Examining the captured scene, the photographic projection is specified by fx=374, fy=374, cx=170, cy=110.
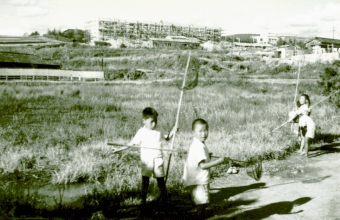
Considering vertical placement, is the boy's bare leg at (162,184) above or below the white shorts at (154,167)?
below

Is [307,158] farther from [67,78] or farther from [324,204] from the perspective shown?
[67,78]

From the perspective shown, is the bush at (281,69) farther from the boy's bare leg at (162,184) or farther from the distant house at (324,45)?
the boy's bare leg at (162,184)

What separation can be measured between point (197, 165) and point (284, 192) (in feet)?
7.38

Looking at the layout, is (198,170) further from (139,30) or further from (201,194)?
(139,30)

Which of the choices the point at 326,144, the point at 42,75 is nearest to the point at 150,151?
the point at 326,144

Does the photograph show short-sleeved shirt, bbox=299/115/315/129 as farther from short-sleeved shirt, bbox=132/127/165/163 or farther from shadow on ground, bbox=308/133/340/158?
short-sleeved shirt, bbox=132/127/165/163

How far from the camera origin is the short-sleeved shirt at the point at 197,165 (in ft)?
12.4

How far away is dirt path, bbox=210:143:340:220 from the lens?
15.2 ft

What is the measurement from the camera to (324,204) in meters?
4.89

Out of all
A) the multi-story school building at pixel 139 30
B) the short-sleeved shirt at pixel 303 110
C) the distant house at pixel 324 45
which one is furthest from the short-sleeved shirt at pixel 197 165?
the multi-story school building at pixel 139 30

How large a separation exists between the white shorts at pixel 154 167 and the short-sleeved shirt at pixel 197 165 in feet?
1.94

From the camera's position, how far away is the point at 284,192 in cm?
545

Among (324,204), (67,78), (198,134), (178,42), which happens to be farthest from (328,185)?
(178,42)

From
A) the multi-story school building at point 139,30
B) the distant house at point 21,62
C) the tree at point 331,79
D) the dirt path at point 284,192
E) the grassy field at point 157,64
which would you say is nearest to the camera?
the dirt path at point 284,192
